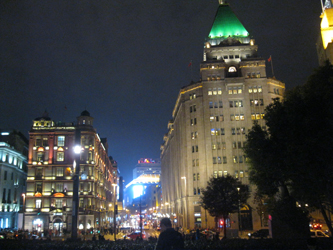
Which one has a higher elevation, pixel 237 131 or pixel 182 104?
pixel 182 104

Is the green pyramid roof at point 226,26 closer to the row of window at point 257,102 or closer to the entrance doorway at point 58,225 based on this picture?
the row of window at point 257,102

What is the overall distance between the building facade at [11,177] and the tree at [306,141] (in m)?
63.1

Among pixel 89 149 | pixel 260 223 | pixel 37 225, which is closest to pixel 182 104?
pixel 89 149

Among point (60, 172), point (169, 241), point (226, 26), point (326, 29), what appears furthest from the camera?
point (226, 26)

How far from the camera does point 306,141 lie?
27.4 m

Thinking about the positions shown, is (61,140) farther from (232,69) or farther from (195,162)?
(232,69)

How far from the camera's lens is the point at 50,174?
7475 centimetres

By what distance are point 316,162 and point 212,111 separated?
187 ft

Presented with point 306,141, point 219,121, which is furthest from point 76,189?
point 219,121

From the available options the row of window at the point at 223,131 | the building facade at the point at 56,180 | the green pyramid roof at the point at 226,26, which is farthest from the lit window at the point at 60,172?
the green pyramid roof at the point at 226,26

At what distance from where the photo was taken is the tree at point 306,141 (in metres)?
27.4

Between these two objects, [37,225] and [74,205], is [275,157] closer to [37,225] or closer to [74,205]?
[74,205]

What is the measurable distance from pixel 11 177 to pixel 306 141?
75.6 m

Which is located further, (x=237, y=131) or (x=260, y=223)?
(x=237, y=131)
